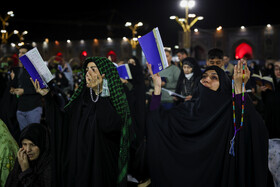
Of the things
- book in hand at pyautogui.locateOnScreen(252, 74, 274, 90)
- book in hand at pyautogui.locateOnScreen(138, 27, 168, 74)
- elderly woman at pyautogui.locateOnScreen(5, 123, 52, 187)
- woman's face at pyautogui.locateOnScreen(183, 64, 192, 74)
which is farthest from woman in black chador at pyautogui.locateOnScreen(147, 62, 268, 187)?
book in hand at pyautogui.locateOnScreen(252, 74, 274, 90)

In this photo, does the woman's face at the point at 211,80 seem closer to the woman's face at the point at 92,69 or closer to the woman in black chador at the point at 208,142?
the woman in black chador at the point at 208,142

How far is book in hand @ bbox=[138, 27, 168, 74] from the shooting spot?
306cm

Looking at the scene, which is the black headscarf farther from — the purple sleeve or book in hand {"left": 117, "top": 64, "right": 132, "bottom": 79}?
book in hand {"left": 117, "top": 64, "right": 132, "bottom": 79}

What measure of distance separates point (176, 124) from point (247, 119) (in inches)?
28.0

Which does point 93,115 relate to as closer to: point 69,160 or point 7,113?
point 69,160

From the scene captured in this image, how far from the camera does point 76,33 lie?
49969mm

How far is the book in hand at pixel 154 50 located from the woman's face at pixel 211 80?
58 cm

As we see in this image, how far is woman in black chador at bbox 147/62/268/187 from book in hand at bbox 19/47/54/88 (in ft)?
→ 4.33

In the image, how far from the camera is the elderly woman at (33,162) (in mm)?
3455

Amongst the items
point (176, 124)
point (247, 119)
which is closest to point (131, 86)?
point (176, 124)

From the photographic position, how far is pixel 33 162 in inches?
142

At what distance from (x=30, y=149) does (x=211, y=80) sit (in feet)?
7.33

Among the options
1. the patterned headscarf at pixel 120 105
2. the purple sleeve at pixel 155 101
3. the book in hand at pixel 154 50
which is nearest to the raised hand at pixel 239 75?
the book in hand at pixel 154 50

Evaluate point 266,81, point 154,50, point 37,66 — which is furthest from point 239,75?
point 266,81
